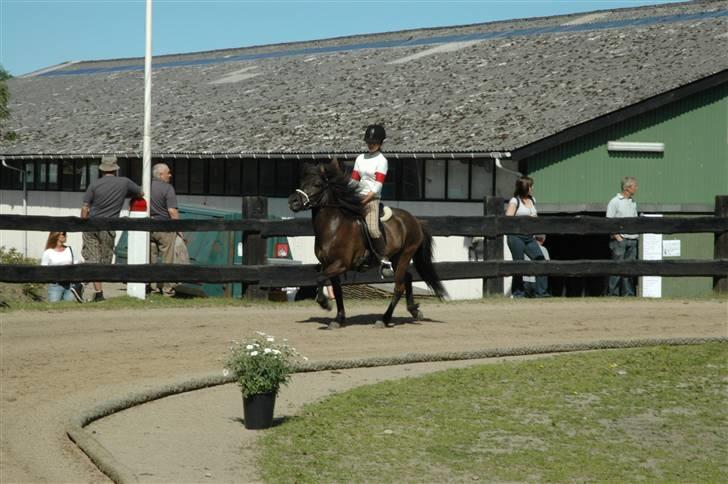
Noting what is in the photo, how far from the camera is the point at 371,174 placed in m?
14.4

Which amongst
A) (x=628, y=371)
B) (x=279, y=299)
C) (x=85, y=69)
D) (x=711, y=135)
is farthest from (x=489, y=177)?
(x=85, y=69)

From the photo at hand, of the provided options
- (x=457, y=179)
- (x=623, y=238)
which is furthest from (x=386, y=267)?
(x=457, y=179)

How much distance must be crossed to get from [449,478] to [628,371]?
4496 mm

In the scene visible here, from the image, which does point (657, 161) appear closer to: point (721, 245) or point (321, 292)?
point (721, 245)

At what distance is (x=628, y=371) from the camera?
12289 millimetres

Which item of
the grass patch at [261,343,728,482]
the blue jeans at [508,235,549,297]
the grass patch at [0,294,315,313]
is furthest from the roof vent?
the grass patch at [261,343,728,482]

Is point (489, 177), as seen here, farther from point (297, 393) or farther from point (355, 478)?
point (355, 478)

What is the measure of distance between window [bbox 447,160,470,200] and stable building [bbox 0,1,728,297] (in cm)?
3

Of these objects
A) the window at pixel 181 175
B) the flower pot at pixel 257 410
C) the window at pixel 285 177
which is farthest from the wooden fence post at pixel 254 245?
the window at pixel 181 175

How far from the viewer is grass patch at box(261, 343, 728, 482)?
848cm

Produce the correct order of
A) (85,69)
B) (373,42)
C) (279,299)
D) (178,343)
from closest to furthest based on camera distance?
(178,343), (279,299), (373,42), (85,69)

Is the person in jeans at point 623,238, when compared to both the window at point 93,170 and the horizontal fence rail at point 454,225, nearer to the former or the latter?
the horizontal fence rail at point 454,225

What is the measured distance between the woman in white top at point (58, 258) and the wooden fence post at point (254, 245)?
227cm

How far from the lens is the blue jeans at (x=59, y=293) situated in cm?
1802
